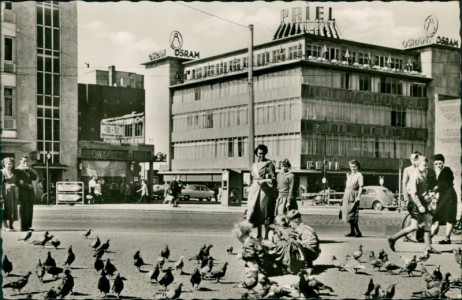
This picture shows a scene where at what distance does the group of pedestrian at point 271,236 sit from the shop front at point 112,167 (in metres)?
19.3

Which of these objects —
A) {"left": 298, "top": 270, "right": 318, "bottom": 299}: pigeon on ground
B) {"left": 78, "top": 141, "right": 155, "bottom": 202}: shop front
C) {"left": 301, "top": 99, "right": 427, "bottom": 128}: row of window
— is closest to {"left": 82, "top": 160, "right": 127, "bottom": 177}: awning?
{"left": 78, "top": 141, "right": 155, "bottom": 202}: shop front

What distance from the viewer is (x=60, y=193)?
26406 mm

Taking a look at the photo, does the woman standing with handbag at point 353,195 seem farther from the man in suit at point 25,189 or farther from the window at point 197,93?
the window at point 197,93

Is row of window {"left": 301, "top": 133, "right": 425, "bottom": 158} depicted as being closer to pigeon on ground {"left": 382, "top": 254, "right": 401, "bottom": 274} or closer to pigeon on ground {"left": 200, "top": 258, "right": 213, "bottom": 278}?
pigeon on ground {"left": 382, "top": 254, "right": 401, "bottom": 274}

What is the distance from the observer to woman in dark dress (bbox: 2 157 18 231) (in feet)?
41.8

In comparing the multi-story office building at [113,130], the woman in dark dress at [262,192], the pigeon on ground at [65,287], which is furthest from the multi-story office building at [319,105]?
the pigeon on ground at [65,287]

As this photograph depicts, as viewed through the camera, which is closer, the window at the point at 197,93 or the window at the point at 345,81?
the window at the point at 345,81

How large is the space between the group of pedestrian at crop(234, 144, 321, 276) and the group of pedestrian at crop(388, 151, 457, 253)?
268cm

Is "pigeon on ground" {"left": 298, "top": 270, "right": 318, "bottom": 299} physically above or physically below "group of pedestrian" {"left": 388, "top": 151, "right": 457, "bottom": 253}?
below

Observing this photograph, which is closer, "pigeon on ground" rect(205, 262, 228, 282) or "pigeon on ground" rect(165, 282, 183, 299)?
"pigeon on ground" rect(165, 282, 183, 299)

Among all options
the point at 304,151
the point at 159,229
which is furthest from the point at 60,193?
the point at 304,151

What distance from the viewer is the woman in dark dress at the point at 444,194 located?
11.4 m

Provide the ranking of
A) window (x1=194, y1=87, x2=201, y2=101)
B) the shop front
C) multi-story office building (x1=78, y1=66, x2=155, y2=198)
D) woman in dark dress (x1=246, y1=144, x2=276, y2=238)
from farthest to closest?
window (x1=194, y1=87, x2=201, y2=101) < multi-story office building (x1=78, y1=66, x2=155, y2=198) < the shop front < woman in dark dress (x1=246, y1=144, x2=276, y2=238)

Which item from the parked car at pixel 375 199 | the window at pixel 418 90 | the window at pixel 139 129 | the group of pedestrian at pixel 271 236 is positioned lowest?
the parked car at pixel 375 199
